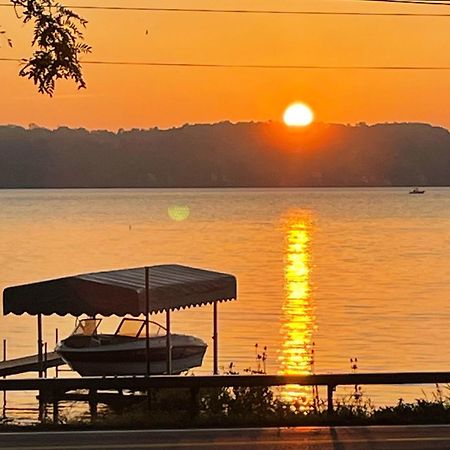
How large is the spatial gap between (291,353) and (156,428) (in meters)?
24.2

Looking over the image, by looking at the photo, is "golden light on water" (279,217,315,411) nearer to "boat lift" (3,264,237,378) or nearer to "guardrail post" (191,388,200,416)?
"guardrail post" (191,388,200,416)

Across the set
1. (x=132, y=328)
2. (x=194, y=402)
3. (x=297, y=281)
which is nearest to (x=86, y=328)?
(x=132, y=328)

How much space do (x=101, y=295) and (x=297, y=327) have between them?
25.1 m

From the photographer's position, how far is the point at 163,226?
14662cm

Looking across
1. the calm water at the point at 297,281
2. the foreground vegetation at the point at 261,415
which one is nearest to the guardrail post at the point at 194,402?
the foreground vegetation at the point at 261,415

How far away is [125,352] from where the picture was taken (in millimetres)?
25734

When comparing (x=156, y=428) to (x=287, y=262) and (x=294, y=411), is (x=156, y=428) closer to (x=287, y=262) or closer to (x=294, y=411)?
(x=294, y=411)

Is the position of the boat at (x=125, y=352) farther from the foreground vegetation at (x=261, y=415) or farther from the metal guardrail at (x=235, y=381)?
the metal guardrail at (x=235, y=381)

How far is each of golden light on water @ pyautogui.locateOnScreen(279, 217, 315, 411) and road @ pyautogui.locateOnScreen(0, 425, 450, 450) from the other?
7.63 feet

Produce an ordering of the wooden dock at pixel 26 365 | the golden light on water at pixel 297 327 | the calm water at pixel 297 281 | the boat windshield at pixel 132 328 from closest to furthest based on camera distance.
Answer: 1. the golden light on water at pixel 297 327
2. the boat windshield at pixel 132 328
3. the wooden dock at pixel 26 365
4. the calm water at pixel 297 281

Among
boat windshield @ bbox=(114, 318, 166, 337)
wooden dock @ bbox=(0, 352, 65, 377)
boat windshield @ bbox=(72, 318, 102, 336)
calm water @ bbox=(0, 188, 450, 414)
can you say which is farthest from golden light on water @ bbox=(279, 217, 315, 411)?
wooden dock @ bbox=(0, 352, 65, 377)

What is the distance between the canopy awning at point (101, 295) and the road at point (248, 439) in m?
7.17

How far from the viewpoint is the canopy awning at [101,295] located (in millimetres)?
19641

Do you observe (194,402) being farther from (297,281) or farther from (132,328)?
(297,281)
